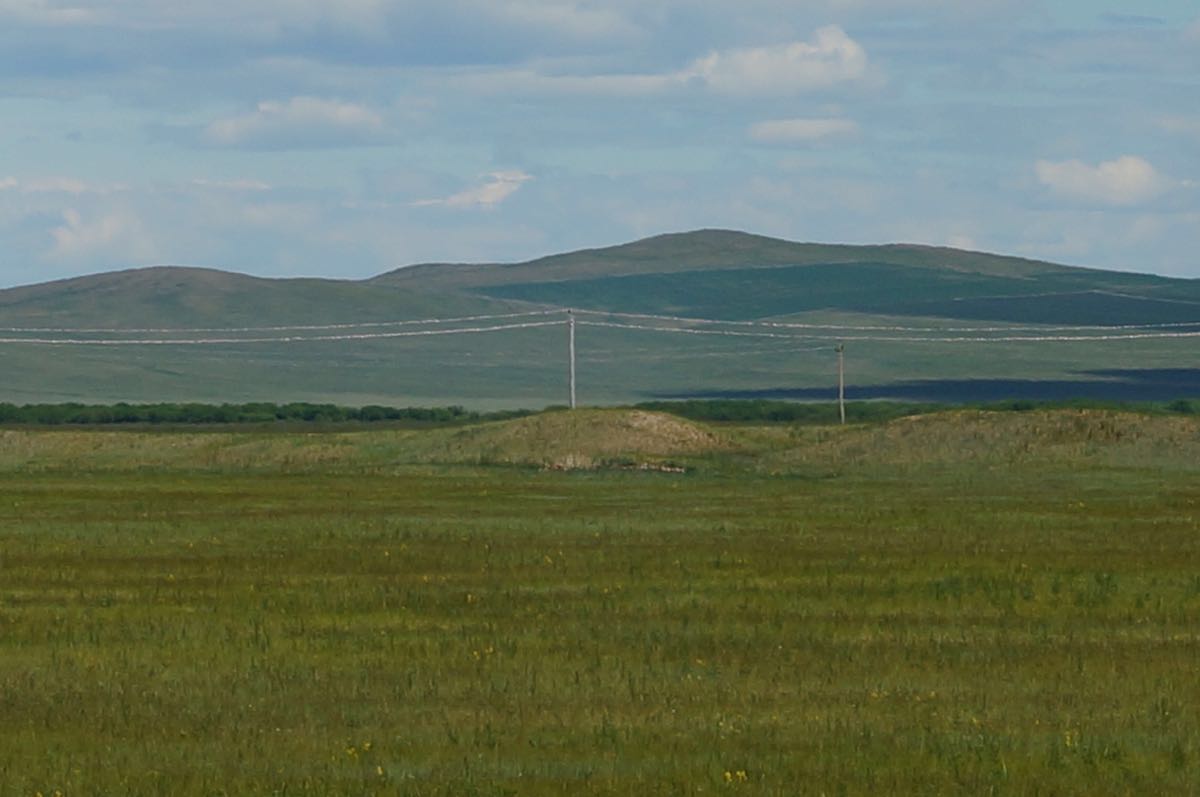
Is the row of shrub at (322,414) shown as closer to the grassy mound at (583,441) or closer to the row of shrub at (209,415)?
the row of shrub at (209,415)

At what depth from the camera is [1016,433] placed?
269 feet

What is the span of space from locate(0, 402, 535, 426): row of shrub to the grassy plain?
7107cm

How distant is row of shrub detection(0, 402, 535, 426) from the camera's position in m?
134

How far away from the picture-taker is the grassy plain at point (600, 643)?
2034 cm

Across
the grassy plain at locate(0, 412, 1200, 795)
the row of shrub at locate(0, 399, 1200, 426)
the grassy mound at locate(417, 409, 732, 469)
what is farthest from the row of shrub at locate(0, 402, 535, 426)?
→ the grassy plain at locate(0, 412, 1200, 795)

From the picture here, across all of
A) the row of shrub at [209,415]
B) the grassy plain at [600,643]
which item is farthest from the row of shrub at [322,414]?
the grassy plain at [600,643]

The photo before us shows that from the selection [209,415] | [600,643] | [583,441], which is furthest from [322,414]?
[600,643]

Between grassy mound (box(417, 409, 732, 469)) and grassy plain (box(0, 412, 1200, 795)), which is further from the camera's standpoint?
grassy mound (box(417, 409, 732, 469))

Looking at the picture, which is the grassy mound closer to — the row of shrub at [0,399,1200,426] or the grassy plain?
the grassy plain

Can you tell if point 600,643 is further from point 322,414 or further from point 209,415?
point 322,414

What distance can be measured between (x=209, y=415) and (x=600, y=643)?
356 ft

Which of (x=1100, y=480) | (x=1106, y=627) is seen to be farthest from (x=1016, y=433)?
(x=1106, y=627)

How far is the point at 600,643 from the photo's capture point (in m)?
28.6

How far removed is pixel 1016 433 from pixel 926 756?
205ft
